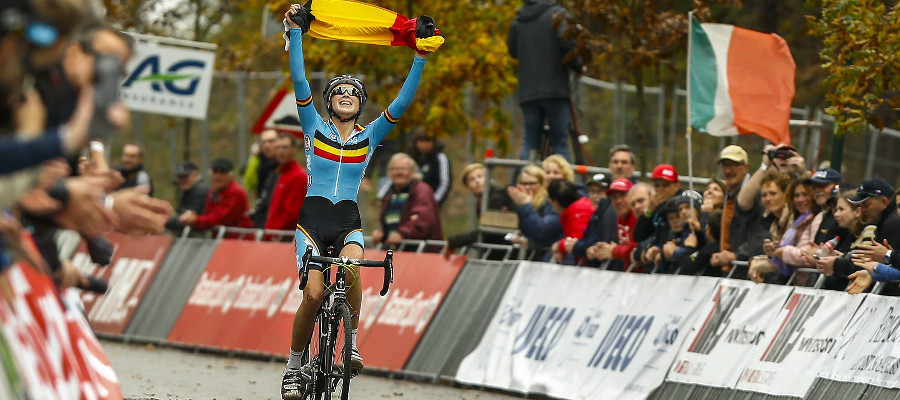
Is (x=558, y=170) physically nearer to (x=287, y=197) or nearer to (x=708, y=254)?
(x=708, y=254)

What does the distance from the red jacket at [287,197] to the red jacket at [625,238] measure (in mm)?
4544

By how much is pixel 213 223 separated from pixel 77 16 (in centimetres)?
1435

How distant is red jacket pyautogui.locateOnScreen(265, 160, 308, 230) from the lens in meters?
18.5

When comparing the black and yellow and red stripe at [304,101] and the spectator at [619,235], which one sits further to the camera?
the spectator at [619,235]

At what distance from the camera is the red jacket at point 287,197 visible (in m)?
18.5

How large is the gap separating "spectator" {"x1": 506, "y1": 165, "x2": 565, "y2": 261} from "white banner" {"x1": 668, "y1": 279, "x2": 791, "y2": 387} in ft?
9.34

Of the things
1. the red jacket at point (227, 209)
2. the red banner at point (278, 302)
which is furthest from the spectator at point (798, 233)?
the red jacket at point (227, 209)

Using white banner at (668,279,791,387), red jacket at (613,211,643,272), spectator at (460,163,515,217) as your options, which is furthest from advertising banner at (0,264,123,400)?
spectator at (460,163,515,217)

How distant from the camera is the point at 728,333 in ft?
41.4

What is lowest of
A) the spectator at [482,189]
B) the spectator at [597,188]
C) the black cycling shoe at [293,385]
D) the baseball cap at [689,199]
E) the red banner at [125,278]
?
the red banner at [125,278]

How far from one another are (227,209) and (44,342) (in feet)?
44.5

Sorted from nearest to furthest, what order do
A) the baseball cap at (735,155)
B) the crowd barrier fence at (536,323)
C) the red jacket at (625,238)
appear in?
the crowd barrier fence at (536,323)
the baseball cap at (735,155)
the red jacket at (625,238)

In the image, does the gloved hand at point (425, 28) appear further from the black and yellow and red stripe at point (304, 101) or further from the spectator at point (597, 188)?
the spectator at point (597, 188)

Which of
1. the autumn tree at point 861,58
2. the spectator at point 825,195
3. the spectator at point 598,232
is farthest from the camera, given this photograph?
the spectator at point 598,232
